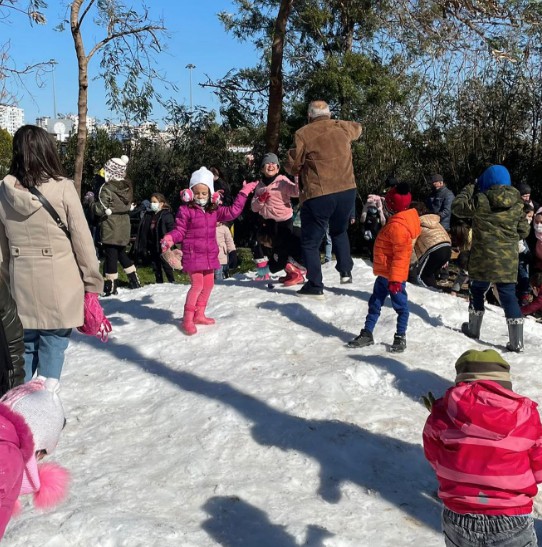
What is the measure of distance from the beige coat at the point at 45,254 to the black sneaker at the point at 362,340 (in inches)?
102

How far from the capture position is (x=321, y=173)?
6785 mm

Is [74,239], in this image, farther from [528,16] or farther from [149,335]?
[528,16]

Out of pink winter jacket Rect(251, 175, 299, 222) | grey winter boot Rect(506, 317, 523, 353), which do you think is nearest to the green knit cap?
grey winter boot Rect(506, 317, 523, 353)

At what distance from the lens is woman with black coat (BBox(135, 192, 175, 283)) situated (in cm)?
1071

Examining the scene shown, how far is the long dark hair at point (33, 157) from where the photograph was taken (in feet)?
13.3

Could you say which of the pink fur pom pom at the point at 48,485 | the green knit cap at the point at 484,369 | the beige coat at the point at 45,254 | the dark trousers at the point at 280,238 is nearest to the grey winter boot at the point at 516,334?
the dark trousers at the point at 280,238

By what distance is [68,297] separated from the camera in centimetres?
432

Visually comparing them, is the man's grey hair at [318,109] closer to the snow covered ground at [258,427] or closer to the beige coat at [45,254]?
the snow covered ground at [258,427]

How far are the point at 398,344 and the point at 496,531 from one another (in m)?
3.14

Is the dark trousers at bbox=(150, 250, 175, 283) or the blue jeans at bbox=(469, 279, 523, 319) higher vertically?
the blue jeans at bbox=(469, 279, 523, 319)

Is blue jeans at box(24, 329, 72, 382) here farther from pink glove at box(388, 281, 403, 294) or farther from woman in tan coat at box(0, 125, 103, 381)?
pink glove at box(388, 281, 403, 294)

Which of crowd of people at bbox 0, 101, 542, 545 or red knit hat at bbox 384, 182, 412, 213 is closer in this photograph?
crowd of people at bbox 0, 101, 542, 545

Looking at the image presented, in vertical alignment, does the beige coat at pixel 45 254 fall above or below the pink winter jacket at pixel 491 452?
above

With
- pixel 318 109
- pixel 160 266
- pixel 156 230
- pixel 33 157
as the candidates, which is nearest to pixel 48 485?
pixel 33 157
